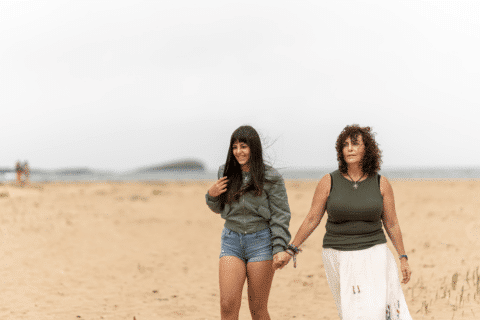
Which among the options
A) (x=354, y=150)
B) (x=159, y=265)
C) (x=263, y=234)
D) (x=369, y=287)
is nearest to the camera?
(x=369, y=287)

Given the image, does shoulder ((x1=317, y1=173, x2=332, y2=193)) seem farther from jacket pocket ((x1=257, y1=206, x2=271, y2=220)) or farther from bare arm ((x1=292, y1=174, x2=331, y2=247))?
jacket pocket ((x1=257, y1=206, x2=271, y2=220))

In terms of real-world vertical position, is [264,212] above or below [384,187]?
below

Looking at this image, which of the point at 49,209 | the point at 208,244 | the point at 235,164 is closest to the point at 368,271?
the point at 235,164

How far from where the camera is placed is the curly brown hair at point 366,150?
319 cm

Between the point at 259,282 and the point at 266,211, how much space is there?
61 centimetres

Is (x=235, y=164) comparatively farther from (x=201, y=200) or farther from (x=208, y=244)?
(x=201, y=200)

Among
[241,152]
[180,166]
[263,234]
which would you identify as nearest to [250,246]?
[263,234]

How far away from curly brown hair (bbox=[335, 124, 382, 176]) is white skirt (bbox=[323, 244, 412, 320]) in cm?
62

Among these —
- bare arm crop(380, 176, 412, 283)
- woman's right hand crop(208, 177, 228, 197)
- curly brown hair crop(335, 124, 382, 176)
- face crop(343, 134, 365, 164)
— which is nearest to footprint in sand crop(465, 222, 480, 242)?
bare arm crop(380, 176, 412, 283)

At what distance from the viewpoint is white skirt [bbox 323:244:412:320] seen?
9.86 feet

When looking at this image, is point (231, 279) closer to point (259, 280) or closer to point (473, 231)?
point (259, 280)

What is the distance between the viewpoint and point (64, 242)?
35.1ft

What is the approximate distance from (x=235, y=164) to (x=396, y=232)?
4.80 ft

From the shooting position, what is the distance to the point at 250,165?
3387mm
